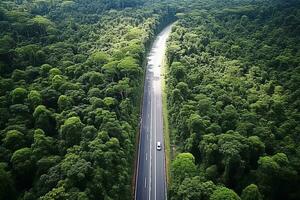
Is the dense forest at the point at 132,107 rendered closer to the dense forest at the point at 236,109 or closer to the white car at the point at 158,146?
the dense forest at the point at 236,109

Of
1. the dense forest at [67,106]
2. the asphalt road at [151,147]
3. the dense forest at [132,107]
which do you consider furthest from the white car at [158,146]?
the dense forest at [67,106]

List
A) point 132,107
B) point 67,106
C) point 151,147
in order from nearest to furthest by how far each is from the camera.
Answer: point 67,106, point 151,147, point 132,107

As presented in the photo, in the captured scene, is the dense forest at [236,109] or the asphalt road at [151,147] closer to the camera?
the dense forest at [236,109]

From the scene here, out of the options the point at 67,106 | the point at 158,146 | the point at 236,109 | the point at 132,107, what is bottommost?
the point at 158,146

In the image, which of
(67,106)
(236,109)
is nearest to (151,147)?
(67,106)

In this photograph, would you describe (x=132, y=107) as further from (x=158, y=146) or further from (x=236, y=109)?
(x=236, y=109)

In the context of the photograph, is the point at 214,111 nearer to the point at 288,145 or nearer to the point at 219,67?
the point at 288,145
